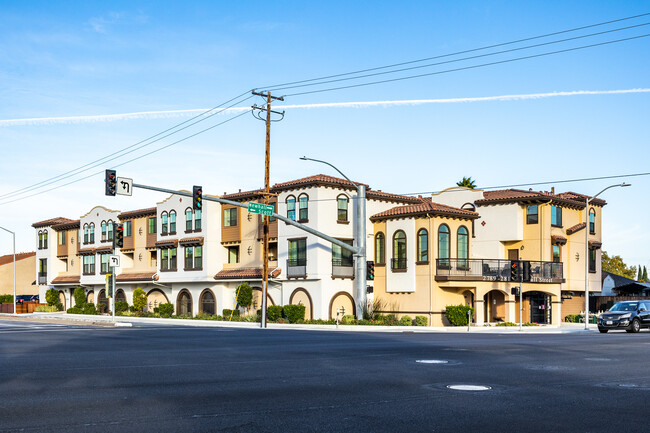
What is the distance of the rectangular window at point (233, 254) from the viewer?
182 feet

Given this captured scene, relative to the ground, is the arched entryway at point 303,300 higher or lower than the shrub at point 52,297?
higher

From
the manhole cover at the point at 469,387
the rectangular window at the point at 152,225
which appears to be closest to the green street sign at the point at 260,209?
the manhole cover at the point at 469,387

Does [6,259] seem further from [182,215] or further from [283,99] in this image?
[283,99]

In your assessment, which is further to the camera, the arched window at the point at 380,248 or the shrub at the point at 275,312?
the arched window at the point at 380,248

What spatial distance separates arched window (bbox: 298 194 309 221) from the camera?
4809 centimetres

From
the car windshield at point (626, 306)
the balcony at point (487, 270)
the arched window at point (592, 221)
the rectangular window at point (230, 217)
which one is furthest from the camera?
the rectangular window at point (230, 217)

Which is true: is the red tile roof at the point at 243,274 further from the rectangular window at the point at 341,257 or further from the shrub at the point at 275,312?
the rectangular window at the point at 341,257

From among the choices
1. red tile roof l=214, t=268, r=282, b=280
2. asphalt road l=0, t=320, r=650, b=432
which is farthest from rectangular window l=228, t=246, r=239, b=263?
asphalt road l=0, t=320, r=650, b=432

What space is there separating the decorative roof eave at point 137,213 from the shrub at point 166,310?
27.4 ft

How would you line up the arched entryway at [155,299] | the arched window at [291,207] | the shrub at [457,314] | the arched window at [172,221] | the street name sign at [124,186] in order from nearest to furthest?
the street name sign at [124,186], the shrub at [457,314], the arched window at [291,207], the arched window at [172,221], the arched entryway at [155,299]

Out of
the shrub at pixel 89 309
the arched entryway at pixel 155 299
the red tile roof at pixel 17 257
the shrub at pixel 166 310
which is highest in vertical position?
the red tile roof at pixel 17 257

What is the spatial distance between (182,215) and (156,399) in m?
48.1

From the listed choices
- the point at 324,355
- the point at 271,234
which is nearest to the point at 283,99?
the point at 271,234

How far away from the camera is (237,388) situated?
11.9m
